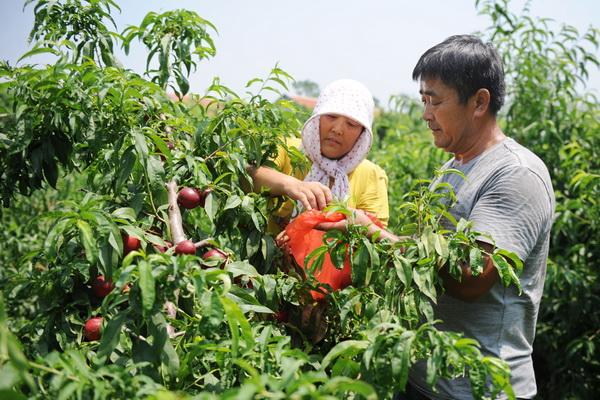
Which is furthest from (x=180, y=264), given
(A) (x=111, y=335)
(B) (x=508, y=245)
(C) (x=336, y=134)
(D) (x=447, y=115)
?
(C) (x=336, y=134)

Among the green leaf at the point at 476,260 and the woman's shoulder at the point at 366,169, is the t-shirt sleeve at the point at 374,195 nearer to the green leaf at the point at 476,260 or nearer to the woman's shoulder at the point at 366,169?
the woman's shoulder at the point at 366,169

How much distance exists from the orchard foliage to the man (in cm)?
8

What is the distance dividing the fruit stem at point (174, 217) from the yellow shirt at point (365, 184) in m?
0.49

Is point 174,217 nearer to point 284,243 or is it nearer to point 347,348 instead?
point 284,243

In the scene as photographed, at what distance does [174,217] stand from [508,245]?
3.01 feet

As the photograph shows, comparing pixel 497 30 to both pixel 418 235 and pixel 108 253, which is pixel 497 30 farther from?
pixel 108 253

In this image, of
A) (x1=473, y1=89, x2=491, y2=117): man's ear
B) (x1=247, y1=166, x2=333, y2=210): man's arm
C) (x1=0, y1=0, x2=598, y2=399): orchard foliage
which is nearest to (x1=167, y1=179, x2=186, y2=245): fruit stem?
(x1=0, y1=0, x2=598, y2=399): orchard foliage

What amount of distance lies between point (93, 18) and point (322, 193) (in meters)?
1.18

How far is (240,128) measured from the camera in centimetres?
186

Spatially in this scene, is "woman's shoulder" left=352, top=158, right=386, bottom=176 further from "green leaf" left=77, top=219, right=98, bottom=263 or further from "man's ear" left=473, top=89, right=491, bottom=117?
"green leaf" left=77, top=219, right=98, bottom=263

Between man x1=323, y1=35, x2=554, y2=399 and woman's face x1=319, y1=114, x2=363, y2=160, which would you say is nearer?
man x1=323, y1=35, x2=554, y2=399

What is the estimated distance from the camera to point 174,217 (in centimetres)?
168

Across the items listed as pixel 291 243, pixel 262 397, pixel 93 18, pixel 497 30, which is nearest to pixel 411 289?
pixel 291 243

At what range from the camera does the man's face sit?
1811 millimetres
